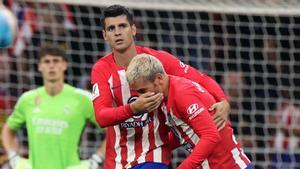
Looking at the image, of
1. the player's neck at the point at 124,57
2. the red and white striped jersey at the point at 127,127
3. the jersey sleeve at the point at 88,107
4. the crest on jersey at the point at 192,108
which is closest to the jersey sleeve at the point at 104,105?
the red and white striped jersey at the point at 127,127

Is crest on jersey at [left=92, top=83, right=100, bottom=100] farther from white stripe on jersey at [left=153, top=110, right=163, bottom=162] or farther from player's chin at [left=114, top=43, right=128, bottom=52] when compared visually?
white stripe on jersey at [left=153, top=110, right=163, bottom=162]

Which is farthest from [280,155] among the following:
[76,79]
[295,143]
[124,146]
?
[124,146]

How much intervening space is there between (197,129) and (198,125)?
1.0 inches

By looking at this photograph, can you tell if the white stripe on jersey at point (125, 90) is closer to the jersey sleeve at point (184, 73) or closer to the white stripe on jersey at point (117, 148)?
the white stripe on jersey at point (117, 148)

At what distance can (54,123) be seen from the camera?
7801 mm

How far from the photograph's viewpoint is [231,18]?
10.0 metres

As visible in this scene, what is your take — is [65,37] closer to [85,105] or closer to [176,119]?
[85,105]

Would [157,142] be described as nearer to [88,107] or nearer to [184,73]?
[184,73]

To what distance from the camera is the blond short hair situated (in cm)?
541

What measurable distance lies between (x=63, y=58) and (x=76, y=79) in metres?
1.88

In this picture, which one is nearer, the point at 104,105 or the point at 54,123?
the point at 104,105

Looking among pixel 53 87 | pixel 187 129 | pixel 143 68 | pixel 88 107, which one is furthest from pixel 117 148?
pixel 53 87

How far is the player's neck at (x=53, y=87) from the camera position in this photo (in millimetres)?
7941

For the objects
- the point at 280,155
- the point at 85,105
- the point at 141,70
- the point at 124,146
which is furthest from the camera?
the point at 280,155
